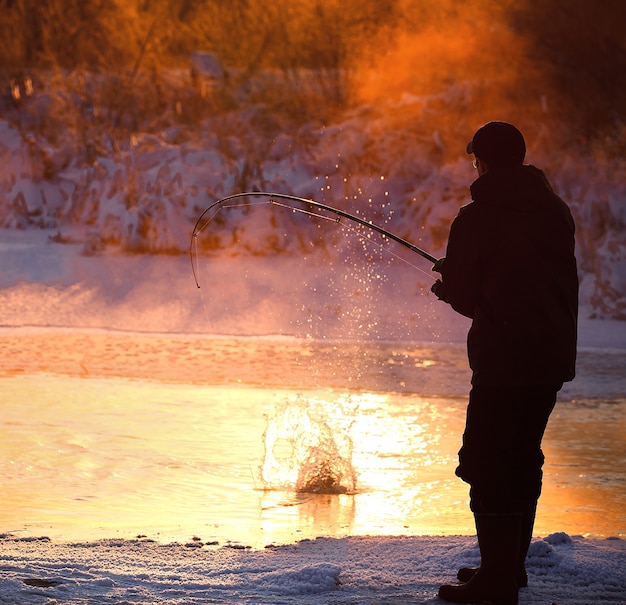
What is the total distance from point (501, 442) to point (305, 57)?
18571 millimetres

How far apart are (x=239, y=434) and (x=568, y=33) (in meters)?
13.8

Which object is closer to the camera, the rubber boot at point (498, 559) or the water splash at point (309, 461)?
the rubber boot at point (498, 559)

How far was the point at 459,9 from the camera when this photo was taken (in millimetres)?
20500

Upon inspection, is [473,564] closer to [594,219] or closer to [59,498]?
[59,498]

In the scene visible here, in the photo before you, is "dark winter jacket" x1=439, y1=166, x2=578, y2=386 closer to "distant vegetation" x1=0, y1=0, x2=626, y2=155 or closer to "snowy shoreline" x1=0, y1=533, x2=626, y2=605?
"snowy shoreline" x1=0, y1=533, x2=626, y2=605

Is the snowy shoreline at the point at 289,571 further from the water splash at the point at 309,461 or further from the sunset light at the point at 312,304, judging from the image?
the water splash at the point at 309,461

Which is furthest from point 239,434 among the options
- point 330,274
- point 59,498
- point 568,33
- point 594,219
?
point 568,33

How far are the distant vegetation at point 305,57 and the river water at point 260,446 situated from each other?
971cm

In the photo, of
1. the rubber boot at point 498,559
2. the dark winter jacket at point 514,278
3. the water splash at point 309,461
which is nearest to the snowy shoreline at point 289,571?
the rubber boot at point 498,559

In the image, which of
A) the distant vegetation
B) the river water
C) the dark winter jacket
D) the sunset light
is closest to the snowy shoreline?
the sunset light

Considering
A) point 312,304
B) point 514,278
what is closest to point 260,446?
point 514,278

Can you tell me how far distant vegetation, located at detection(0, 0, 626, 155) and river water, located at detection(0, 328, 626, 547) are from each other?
9708 mm

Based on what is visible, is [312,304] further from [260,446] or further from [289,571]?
[289,571]

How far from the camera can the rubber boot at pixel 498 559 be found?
3.79 metres
